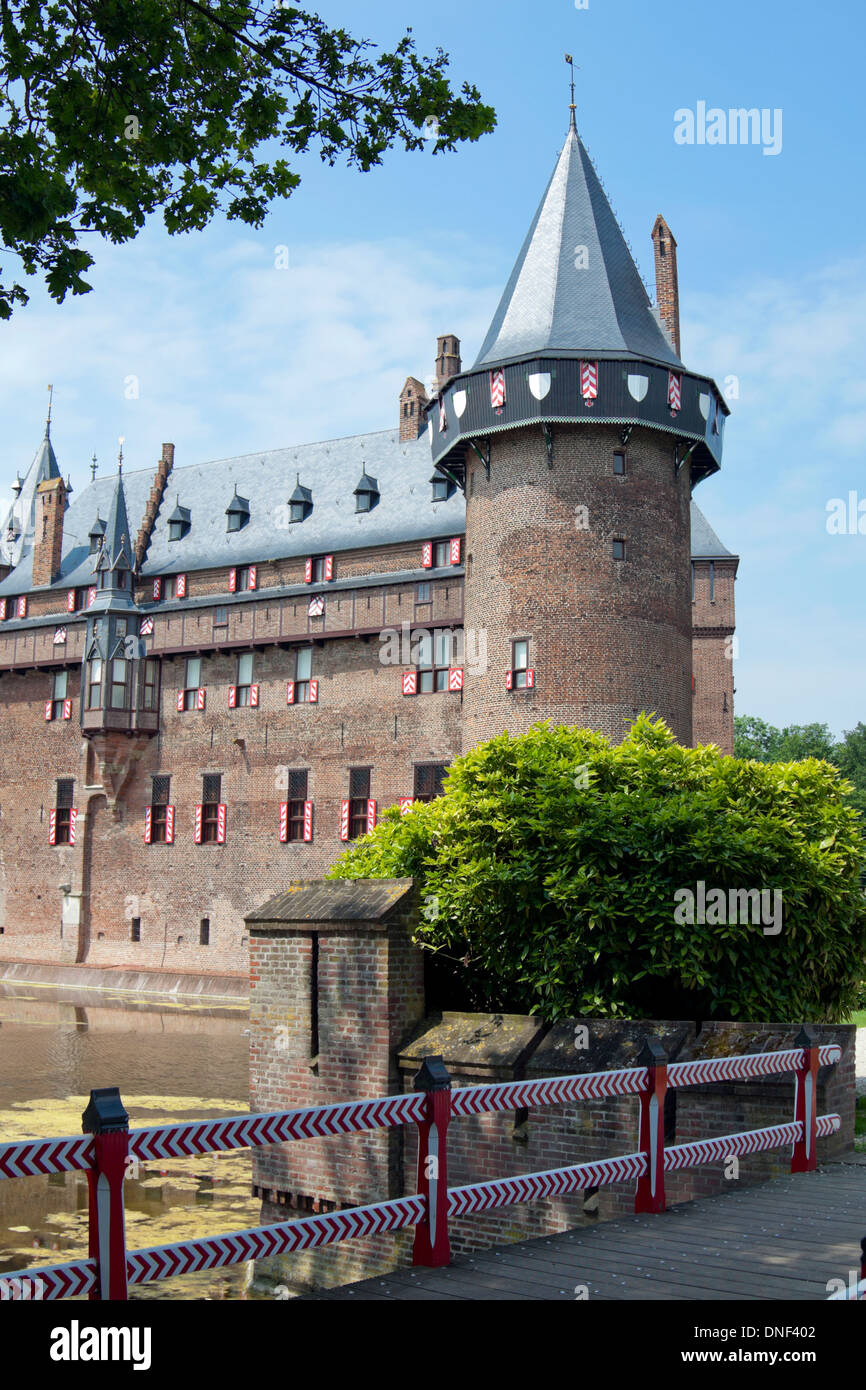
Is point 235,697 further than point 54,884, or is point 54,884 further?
point 54,884

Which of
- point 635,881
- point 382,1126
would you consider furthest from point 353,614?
point 382,1126

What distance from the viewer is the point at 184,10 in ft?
31.0

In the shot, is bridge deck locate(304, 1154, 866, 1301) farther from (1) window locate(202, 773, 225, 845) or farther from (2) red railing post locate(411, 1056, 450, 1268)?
(1) window locate(202, 773, 225, 845)

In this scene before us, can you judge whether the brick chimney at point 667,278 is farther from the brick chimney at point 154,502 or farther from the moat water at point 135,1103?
the moat water at point 135,1103

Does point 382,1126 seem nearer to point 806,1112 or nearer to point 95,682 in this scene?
point 806,1112

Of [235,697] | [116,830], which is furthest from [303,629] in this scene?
[116,830]

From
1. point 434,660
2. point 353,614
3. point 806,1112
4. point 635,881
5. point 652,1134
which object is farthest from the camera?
point 353,614

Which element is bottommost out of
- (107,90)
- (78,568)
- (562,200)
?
(107,90)

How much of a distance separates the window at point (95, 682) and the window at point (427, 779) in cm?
1211

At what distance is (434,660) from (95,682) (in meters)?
12.6

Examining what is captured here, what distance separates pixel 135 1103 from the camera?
20312 millimetres

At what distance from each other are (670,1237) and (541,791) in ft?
19.3

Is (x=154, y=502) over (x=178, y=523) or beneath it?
over
